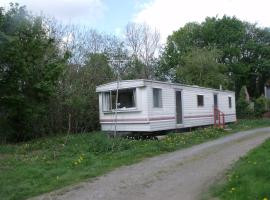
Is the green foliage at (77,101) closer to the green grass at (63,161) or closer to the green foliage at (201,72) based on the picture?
the green grass at (63,161)

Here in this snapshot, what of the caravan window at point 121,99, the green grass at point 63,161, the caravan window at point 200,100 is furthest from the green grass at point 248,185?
the caravan window at point 200,100

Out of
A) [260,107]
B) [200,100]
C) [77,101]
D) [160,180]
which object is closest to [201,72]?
[260,107]

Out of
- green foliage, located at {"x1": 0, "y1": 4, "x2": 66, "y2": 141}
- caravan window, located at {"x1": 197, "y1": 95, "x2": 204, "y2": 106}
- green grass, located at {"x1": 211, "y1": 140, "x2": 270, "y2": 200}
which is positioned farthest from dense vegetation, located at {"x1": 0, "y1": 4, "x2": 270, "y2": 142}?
green grass, located at {"x1": 211, "y1": 140, "x2": 270, "y2": 200}

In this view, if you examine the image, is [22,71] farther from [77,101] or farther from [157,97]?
[157,97]

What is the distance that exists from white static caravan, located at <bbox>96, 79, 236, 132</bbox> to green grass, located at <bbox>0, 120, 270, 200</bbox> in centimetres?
170

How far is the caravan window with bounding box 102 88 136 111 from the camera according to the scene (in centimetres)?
1922

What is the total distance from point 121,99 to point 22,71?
453cm

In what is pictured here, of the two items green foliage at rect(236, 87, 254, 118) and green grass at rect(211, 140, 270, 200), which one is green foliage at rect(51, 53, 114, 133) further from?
green foliage at rect(236, 87, 254, 118)

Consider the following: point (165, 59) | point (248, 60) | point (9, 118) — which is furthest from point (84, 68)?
point (248, 60)

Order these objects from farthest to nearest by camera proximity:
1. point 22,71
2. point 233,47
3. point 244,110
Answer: point 233,47, point 244,110, point 22,71

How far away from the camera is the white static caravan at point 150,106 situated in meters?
18.5

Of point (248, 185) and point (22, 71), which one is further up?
point (22, 71)

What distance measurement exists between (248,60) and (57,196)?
44.1 metres

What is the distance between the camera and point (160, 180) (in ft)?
30.3
